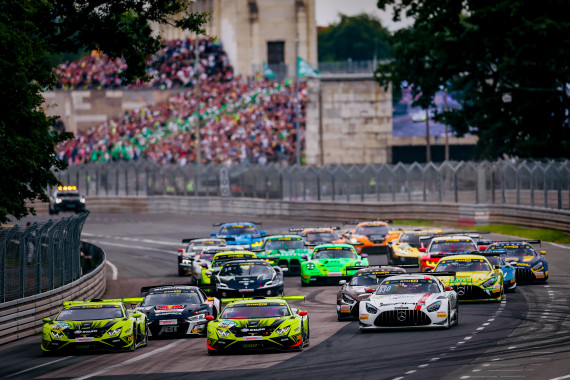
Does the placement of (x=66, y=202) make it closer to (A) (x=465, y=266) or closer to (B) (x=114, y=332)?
(A) (x=465, y=266)

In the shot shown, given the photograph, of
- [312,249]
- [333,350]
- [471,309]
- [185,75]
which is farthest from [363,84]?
[333,350]

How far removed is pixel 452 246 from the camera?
38906 millimetres

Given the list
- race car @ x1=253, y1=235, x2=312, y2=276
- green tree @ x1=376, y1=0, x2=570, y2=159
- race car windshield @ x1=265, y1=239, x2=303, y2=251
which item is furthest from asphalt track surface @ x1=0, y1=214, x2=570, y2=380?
green tree @ x1=376, y1=0, x2=570, y2=159

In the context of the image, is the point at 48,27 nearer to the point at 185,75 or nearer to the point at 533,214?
the point at 533,214

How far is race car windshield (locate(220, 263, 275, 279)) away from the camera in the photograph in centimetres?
3487

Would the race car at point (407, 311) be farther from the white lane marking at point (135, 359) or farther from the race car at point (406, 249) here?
the race car at point (406, 249)

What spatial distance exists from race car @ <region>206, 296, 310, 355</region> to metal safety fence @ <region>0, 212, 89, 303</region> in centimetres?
643

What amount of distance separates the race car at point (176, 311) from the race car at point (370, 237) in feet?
72.8

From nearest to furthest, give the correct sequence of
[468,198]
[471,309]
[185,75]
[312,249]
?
[471,309], [312,249], [468,198], [185,75]

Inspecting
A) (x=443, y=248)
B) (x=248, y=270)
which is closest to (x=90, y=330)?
(x=248, y=270)

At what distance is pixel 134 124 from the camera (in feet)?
289

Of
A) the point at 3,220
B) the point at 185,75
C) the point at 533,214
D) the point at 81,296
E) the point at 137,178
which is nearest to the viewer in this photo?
the point at 3,220

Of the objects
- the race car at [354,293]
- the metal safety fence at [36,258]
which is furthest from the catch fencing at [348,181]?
the metal safety fence at [36,258]

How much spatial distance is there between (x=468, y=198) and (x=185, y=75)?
3984 cm
